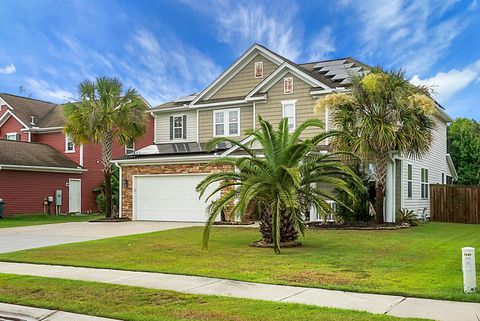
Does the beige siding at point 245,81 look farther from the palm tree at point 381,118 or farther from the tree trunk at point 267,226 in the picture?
the tree trunk at point 267,226

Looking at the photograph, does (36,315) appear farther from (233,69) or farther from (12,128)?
(12,128)

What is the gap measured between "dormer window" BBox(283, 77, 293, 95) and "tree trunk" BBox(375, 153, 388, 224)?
673cm

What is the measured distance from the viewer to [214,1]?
1953cm

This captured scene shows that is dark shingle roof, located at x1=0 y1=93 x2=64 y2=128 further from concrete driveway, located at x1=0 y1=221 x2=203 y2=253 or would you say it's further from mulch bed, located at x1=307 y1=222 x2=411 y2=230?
mulch bed, located at x1=307 y1=222 x2=411 y2=230

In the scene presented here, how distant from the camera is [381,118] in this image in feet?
59.3

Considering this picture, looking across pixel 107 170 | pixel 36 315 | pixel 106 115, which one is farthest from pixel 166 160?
pixel 36 315

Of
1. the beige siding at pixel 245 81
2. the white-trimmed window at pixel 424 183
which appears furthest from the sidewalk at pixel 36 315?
the white-trimmed window at pixel 424 183

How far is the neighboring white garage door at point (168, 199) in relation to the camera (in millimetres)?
22797

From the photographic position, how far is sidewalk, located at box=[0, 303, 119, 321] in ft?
21.1

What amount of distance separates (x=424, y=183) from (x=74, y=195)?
2117cm

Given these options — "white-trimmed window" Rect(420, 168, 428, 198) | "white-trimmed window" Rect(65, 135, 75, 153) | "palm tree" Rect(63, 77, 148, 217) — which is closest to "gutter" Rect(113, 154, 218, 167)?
"palm tree" Rect(63, 77, 148, 217)

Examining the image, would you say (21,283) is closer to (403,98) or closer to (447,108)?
(403,98)

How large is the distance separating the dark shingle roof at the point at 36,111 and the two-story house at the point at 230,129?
425 inches

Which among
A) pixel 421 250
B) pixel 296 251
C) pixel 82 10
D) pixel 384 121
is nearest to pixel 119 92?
pixel 82 10
